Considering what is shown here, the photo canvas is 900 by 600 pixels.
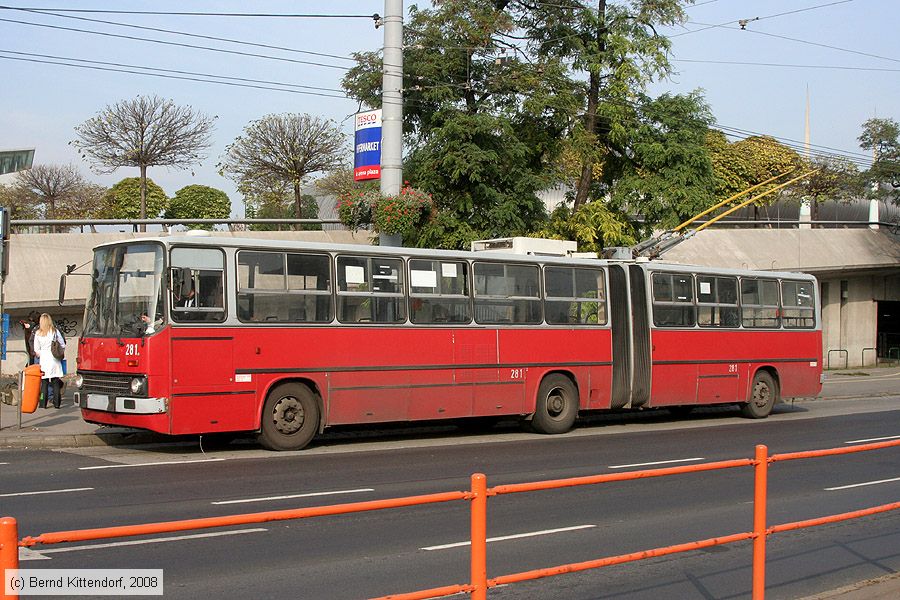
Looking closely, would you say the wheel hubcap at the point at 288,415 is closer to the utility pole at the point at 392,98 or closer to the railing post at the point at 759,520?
the utility pole at the point at 392,98

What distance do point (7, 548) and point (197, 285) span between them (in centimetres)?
1131

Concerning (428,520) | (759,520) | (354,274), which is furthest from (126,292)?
(759,520)

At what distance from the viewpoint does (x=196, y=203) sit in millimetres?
61656

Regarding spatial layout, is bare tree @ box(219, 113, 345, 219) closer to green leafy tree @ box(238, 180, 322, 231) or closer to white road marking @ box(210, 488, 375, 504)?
green leafy tree @ box(238, 180, 322, 231)

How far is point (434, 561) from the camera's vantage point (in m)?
8.06

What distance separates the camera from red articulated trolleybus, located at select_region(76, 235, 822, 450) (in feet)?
47.5

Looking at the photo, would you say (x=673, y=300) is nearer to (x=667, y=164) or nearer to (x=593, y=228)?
(x=593, y=228)

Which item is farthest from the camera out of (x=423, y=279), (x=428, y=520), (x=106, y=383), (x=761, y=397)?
(x=761, y=397)

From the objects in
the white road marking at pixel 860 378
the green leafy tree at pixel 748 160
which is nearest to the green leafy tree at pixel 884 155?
the white road marking at pixel 860 378

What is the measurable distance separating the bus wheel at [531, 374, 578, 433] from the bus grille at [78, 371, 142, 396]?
A: 728 centimetres

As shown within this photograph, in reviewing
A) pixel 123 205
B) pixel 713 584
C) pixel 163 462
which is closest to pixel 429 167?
pixel 163 462

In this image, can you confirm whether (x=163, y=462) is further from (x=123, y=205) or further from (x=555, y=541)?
(x=123, y=205)

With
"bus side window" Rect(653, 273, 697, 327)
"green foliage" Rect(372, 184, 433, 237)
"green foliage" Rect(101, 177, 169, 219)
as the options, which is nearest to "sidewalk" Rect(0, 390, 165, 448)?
"green foliage" Rect(372, 184, 433, 237)

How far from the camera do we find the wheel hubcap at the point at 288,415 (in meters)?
15.3
